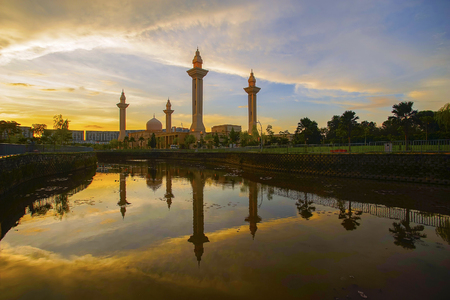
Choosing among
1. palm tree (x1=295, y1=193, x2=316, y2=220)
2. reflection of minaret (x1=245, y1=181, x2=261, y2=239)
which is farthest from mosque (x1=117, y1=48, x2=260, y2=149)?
palm tree (x1=295, y1=193, x2=316, y2=220)

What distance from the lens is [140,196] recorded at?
16359 millimetres

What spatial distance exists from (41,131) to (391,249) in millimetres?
77673

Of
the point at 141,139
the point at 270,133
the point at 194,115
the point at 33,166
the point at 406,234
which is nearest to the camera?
the point at 406,234

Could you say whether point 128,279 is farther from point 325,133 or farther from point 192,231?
point 325,133

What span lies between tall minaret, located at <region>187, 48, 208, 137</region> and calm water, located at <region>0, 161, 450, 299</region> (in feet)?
280

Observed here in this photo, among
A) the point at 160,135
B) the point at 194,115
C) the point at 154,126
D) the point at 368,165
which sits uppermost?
the point at 194,115

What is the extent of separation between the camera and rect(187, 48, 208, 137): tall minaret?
98250 millimetres

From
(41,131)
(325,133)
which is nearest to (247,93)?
(325,133)

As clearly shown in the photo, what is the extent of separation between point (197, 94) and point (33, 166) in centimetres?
7908

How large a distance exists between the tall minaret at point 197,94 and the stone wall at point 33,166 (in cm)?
6086

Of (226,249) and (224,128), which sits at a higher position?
(224,128)

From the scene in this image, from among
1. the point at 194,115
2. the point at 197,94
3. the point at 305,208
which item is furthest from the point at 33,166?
the point at 197,94

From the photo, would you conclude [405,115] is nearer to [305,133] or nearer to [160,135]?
[305,133]

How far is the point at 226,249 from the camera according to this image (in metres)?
7.75
